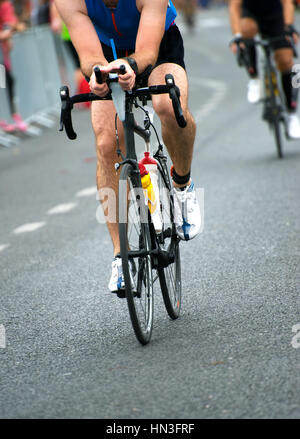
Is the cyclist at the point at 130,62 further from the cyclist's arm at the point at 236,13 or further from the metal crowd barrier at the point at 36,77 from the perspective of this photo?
the metal crowd barrier at the point at 36,77

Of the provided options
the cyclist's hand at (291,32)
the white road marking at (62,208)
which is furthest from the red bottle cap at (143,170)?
the cyclist's hand at (291,32)

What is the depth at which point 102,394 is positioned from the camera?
12.5 ft

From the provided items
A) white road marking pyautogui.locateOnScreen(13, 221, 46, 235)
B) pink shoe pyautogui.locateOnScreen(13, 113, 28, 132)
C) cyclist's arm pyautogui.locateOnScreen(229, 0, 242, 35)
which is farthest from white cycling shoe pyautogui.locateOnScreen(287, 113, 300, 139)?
pink shoe pyautogui.locateOnScreen(13, 113, 28, 132)

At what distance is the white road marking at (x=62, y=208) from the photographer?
8422 millimetres

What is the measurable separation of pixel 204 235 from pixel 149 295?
2.51 m

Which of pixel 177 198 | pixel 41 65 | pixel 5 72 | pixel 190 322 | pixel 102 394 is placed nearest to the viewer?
pixel 102 394

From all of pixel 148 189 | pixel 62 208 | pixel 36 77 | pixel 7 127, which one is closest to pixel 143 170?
pixel 148 189

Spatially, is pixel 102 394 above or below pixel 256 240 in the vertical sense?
above

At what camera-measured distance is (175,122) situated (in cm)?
475

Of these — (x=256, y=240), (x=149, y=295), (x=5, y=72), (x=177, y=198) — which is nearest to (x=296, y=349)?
(x=149, y=295)

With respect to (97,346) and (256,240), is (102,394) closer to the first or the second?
(97,346)

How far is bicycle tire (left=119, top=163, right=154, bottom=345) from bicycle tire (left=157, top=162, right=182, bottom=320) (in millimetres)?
156

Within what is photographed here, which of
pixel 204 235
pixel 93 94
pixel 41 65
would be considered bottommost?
pixel 41 65

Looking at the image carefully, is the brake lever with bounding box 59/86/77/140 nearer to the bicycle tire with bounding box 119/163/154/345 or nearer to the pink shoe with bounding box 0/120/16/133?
the bicycle tire with bounding box 119/163/154/345
